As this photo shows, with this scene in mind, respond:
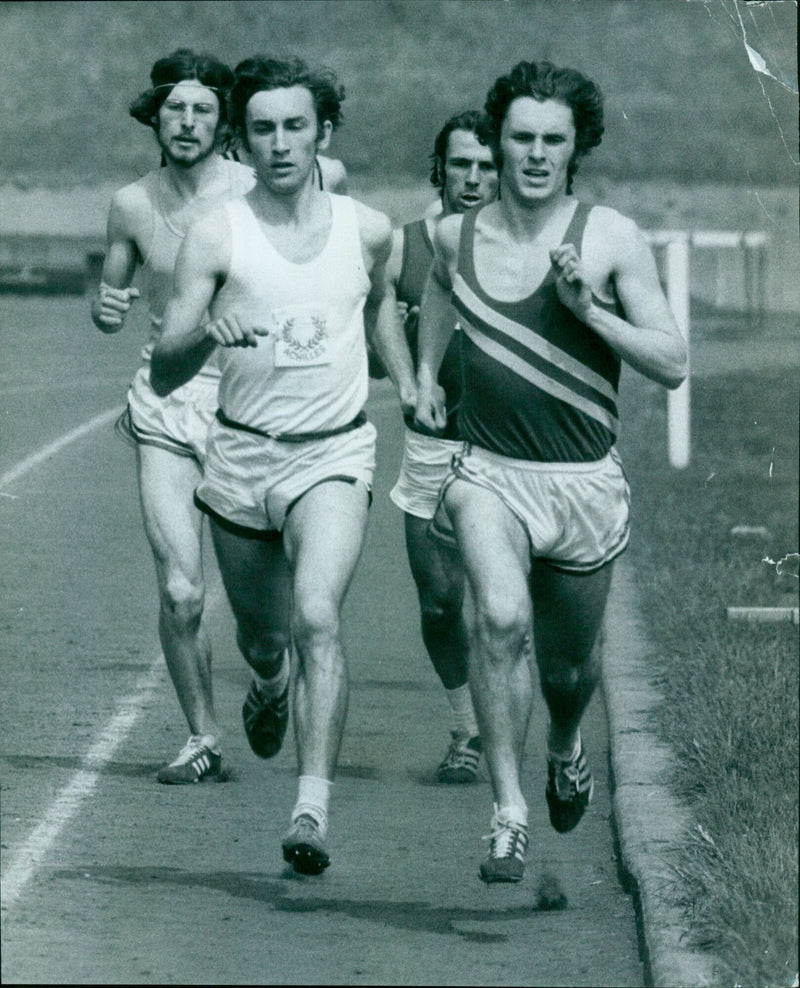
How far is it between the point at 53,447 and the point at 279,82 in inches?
469

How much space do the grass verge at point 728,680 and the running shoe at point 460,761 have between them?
2.22 feet

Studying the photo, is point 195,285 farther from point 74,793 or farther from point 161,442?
point 74,793

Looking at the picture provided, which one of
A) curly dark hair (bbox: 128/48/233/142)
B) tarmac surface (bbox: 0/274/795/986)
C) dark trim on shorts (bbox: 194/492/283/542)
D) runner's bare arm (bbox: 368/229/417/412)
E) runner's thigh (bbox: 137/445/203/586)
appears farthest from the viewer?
curly dark hair (bbox: 128/48/233/142)

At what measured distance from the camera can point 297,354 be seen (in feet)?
24.2

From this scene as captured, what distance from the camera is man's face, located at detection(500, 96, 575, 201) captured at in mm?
7059

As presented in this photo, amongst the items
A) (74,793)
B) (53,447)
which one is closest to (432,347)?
(74,793)

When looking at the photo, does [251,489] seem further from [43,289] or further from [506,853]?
[43,289]

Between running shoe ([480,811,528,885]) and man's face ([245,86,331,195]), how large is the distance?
72.8 inches

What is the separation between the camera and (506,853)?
672 centimetres

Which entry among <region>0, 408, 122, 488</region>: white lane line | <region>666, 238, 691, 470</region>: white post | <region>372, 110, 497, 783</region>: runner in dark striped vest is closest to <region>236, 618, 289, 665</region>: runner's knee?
<region>372, 110, 497, 783</region>: runner in dark striped vest

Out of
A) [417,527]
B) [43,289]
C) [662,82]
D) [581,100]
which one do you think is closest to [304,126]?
[581,100]

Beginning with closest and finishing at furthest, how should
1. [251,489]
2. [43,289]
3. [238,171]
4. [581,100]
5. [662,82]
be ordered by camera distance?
[581,100], [251,489], [238,171], [43,289], [662,82]

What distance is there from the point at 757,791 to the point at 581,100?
2056 millimetres

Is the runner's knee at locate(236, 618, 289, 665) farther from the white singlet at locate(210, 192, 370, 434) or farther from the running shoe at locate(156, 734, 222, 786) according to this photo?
the white singlet at locate(210, 192, 370, 434)
